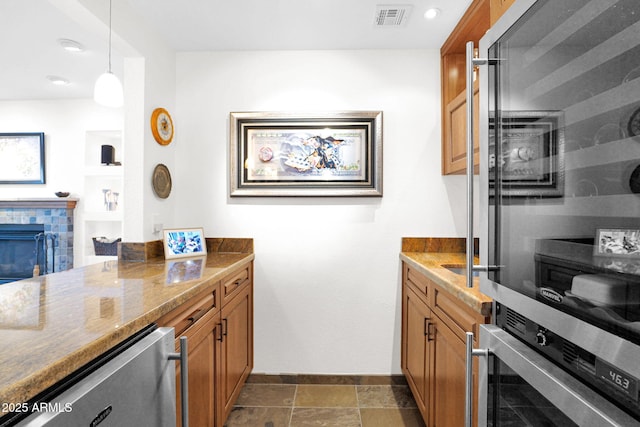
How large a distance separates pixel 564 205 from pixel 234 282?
177 centimetres

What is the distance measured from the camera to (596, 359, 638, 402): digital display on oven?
498 millimetres

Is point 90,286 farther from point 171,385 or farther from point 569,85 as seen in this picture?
point 569,85

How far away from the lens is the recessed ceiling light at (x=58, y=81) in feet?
10.7

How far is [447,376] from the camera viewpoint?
149 cm

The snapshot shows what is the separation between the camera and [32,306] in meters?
1.02

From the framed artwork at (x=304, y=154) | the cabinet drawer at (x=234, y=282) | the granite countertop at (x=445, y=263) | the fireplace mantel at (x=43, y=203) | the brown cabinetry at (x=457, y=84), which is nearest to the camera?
the granite countertop at (x=445, y=263)

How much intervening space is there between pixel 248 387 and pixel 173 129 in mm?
1985

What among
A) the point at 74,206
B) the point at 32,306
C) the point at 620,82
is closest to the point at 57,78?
the point at 74,206

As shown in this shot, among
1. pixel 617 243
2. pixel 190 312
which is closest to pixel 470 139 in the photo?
pixel 617 243

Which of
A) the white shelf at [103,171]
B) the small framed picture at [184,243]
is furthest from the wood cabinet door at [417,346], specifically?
the white shelf at [103,171]

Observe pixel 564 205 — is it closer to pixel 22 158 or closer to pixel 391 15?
pixel 391 15

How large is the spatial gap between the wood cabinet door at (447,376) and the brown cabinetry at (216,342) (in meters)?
1.08

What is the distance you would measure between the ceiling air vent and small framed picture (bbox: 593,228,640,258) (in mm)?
1895

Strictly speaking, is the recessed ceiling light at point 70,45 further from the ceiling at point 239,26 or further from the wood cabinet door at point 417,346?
the wood cabinet door at point 417,346
